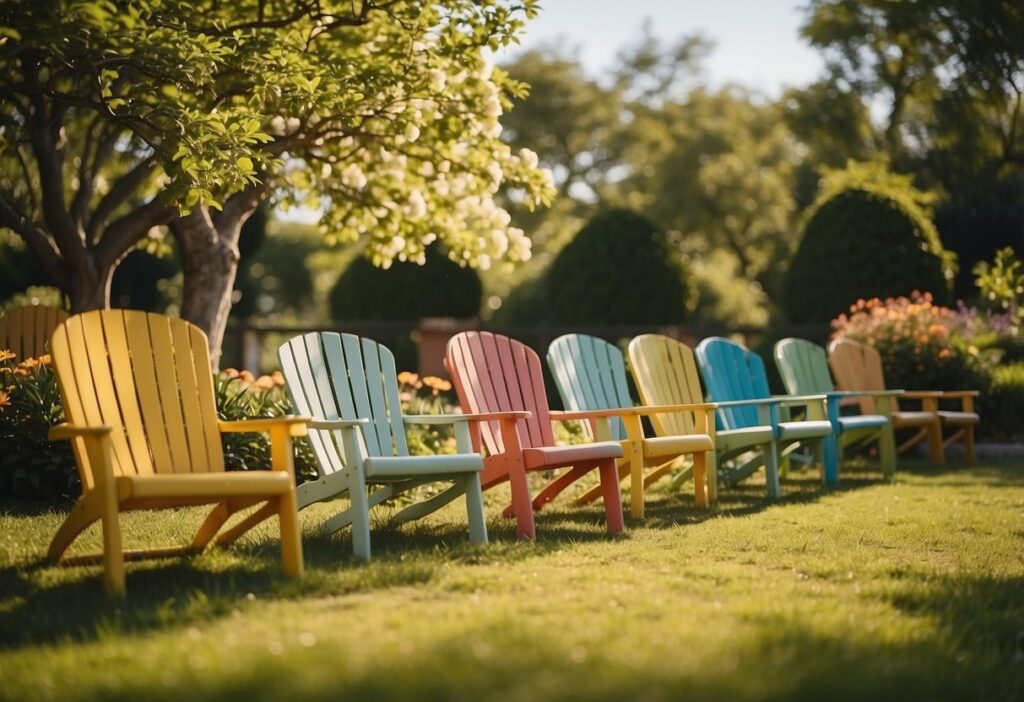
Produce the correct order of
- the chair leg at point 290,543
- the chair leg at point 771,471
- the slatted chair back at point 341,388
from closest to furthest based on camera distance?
the chair leg at point 290,543 < the slatted chair back at point 341,388 < the chair leg at point 771,471

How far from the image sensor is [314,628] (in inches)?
119

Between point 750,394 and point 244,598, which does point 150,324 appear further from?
point 750,394

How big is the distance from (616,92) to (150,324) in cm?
3433

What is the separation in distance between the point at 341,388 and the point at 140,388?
1.01 m

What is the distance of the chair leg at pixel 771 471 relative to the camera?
22.9 feet

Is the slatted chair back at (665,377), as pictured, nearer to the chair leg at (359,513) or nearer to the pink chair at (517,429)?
the pink chair at (517,429)

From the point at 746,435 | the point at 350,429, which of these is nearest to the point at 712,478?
the point at 746,435

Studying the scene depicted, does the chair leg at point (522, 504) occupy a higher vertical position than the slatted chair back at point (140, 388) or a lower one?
lower

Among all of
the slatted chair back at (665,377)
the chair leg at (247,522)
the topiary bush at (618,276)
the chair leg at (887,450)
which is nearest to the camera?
the chair leg at (247,522)

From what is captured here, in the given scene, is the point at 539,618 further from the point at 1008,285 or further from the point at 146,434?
the point at 1008,285

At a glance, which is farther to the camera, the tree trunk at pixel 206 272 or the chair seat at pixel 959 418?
the chair seat at pixel 959 418

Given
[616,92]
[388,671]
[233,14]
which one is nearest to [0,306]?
[233,14]

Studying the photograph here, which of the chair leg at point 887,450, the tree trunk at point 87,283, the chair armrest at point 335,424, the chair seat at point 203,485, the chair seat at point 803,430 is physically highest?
the tree trunk at point 87,283

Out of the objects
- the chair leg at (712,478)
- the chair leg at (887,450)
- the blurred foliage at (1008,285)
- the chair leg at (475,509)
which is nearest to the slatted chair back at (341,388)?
the chair leg at (475,509)
